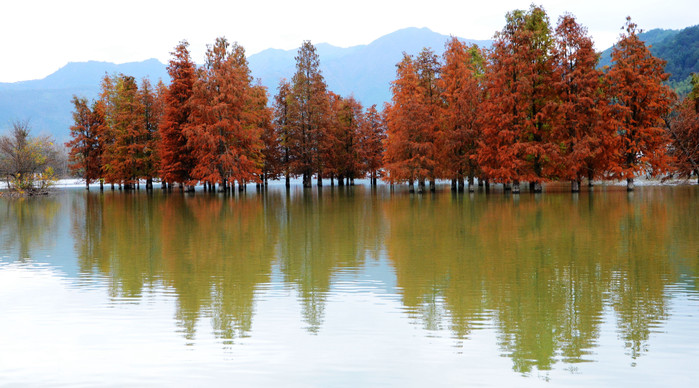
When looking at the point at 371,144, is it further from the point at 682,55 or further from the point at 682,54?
the point at 682,54

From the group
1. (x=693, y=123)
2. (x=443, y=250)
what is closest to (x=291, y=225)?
(x=443, y=250)

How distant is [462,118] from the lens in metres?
53.6

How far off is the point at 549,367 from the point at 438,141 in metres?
50.5

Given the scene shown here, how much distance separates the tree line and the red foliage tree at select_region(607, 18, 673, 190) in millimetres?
129

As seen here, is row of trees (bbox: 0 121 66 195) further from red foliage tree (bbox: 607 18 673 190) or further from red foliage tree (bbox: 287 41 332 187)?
red foliage tree (bbox: 607 18 673 190)

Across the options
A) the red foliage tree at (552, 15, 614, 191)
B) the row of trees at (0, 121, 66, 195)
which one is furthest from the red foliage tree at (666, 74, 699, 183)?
the row of trees at (0, 121, 66, 195)

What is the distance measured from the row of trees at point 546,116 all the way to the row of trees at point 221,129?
10.1 m

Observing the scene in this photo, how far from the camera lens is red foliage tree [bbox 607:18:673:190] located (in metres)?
50.1

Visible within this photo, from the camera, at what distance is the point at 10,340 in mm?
8211

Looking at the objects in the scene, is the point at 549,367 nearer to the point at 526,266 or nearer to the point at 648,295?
the point at 648,295

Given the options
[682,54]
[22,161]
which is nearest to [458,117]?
[22,161]

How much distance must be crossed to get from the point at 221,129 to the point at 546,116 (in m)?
33.9

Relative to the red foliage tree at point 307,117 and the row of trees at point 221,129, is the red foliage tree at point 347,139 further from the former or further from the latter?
the red foliage tree at point 307,117

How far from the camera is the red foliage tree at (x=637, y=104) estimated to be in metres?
50.1
